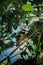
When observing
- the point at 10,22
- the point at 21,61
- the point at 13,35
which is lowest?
the point at 21,61

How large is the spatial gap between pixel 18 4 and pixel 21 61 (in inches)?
38.2

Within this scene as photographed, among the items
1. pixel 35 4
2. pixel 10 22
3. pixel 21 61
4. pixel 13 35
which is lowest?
pixel 21 61

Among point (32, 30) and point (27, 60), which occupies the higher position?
point (32, 30)

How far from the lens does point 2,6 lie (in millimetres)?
1576

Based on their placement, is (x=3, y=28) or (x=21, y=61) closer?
(x=3, y=28)

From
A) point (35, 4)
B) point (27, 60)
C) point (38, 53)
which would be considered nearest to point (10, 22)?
point (35, 4)

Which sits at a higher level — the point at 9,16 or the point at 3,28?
the point at 9,16

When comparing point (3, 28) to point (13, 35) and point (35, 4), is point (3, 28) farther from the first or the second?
point (35, 4)

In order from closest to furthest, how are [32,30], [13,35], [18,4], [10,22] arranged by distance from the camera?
[32,30]
[18,4]
[10,22]
[13,35]

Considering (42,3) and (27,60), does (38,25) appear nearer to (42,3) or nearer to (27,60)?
(42,3)

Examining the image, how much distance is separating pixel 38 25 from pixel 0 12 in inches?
14.7

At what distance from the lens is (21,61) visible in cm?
234

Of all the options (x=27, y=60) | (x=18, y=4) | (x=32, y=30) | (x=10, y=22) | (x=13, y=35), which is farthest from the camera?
(x=27, y=60)

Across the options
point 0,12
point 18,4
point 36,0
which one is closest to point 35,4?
point 36,0
